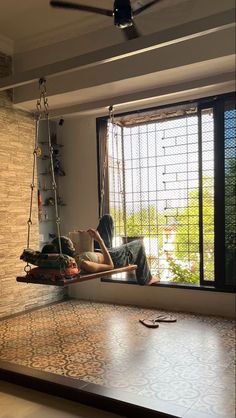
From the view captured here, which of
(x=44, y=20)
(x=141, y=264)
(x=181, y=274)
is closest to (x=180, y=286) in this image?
(x=181, y=274)

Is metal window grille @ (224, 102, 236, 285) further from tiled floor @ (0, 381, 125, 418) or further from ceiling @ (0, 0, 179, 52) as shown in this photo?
tiled floor @ (0, 381, 125, 418)

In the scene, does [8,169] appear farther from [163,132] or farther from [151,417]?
[151,417]

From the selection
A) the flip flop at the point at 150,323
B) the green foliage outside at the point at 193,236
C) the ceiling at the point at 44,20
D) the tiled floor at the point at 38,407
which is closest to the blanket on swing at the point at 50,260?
the tiled floor at the point at 38,407

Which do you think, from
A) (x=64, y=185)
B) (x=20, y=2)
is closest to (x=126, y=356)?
(x=64, y=185)

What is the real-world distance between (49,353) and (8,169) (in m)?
1.97

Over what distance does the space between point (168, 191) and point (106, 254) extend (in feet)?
4.40

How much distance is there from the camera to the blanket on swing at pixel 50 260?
2562 millimetres

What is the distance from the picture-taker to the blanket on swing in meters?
2.56

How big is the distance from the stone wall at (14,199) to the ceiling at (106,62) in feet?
0.71

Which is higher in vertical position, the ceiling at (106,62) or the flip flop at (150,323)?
the ceiling at (106,62)

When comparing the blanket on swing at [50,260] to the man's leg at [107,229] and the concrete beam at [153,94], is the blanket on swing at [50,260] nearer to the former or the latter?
the man's leg at [107,229]

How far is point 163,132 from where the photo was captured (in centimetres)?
408

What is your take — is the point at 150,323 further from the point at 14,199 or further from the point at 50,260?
the point at 14,199

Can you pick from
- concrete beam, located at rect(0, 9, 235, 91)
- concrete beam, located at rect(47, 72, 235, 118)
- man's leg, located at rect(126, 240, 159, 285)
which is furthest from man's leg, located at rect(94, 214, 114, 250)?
concrete beam, located at rect(0, 9, 235, 91)
